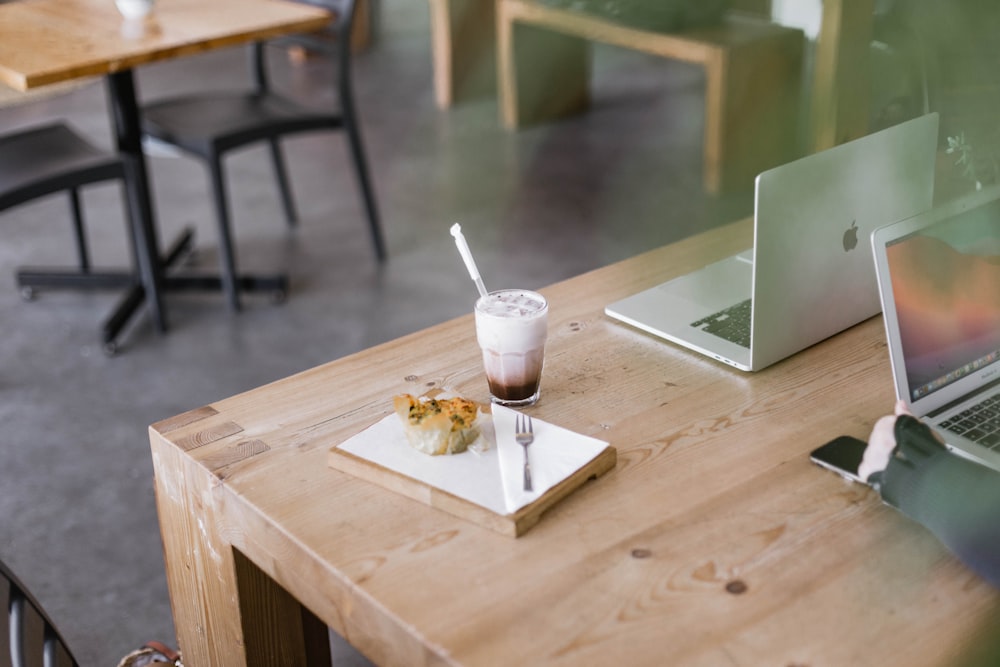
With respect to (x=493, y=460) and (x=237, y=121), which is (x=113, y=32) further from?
(x=493, y=460)

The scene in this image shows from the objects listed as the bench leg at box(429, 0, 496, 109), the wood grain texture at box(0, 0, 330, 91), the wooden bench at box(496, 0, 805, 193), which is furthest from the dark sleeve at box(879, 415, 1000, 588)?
the bench leg at box(429, 0, 496, 109)

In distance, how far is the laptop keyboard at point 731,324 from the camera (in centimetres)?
118

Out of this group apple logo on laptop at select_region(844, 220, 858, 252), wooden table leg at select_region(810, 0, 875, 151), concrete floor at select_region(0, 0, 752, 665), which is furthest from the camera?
concrete floor at select_region(0, 0, 752, 665)

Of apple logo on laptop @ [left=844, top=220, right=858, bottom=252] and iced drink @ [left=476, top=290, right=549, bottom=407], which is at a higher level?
apple logo on laptop @ [left=844, top=220, right=858, bottom=252]

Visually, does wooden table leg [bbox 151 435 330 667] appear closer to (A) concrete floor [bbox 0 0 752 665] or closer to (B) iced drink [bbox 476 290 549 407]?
(B) iced drink [bbox 476 290 549 407]

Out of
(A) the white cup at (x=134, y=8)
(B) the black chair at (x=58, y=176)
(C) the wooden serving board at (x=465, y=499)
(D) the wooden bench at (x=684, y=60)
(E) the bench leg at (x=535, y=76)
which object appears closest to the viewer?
(C) the wooden serving board at (x=465, y=499)

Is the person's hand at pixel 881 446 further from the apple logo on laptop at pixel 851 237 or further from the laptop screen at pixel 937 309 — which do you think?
the apple logo on laptop at pixel 851 237

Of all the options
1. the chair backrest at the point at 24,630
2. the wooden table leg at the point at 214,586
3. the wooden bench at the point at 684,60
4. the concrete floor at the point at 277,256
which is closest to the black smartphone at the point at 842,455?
the wooden bench at the point at 684,60

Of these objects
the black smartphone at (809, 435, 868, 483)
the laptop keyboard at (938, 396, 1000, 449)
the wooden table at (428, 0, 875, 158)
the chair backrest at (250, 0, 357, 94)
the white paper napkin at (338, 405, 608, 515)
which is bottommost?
the black smartphone at (809, 435, 868, 483)

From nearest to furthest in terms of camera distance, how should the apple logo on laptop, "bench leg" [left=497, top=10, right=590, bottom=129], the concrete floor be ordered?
the apple logo on laptop
the concrete floor
"bench leg" [left=497, top=10, right=590, bottom=129]

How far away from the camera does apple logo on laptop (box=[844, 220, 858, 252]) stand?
112cm

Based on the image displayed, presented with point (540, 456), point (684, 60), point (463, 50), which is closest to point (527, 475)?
point (540, 456)

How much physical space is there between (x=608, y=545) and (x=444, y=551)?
13 centimetres

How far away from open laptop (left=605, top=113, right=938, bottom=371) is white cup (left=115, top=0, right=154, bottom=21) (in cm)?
163
